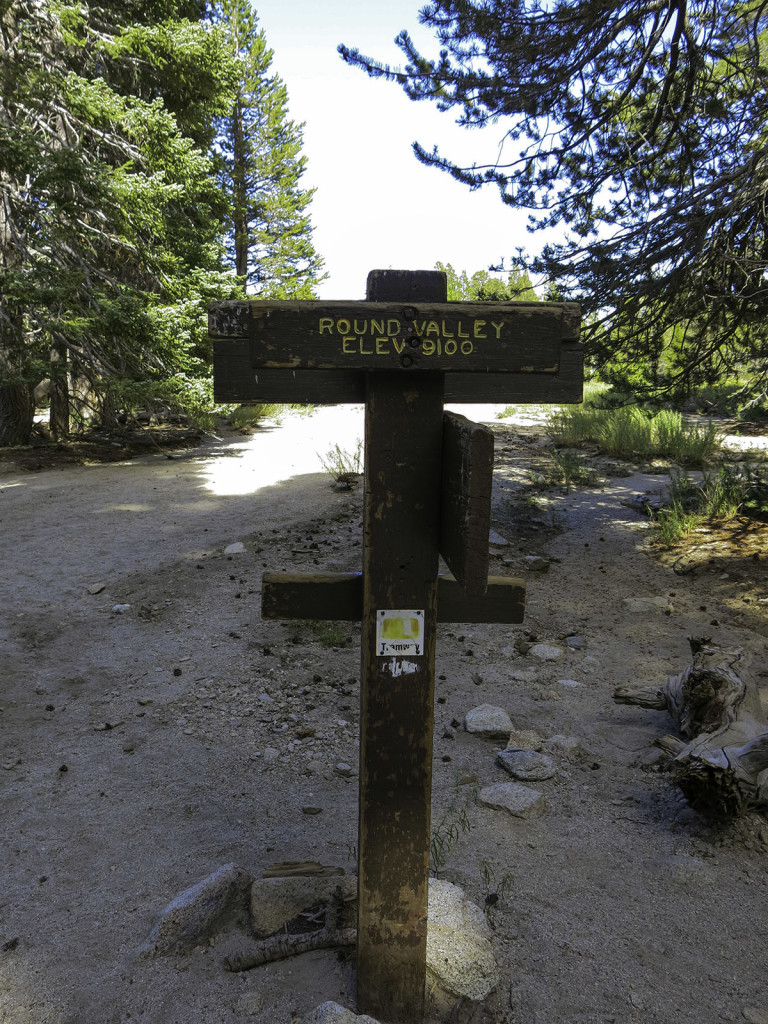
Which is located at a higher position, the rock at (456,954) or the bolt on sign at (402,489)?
the bolt on sign at (402,489)

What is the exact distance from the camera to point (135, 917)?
274 centimetres

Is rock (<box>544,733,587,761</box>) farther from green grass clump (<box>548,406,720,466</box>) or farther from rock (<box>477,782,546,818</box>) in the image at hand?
green grass clump (<box>548,406,720,466</box>)

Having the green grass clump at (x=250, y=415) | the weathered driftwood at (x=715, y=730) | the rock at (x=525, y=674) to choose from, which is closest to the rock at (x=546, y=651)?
the rock at (x=525, y=674)

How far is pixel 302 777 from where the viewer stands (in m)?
3.77

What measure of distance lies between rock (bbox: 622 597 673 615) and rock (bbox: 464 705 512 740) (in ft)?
7.24

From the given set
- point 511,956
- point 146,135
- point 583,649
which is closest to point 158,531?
point 583,649

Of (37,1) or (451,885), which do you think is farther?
Answer: (37,1)

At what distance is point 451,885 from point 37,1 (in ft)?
44.2

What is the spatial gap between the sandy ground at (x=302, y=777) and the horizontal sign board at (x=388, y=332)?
202 centimetres

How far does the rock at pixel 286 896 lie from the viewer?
8.73ft

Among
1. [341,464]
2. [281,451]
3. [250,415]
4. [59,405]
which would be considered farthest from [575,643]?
[250,415]

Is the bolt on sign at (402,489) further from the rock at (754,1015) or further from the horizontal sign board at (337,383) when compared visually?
the rock at (754,1015)

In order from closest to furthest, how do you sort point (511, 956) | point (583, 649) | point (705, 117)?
point (511, 956)
point (583, 649)
point (705, 117)

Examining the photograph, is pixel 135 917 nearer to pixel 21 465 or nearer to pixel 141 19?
pixel 21 465
